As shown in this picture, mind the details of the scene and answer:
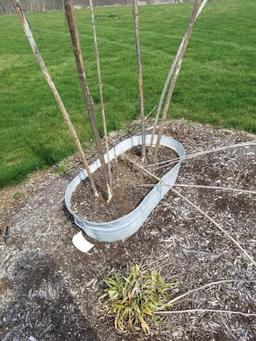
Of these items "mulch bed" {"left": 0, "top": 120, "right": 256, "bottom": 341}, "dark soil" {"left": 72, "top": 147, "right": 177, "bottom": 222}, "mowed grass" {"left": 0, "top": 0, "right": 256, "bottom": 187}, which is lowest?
"mowed grass" {"left": 0, "top": 0, "right": 256, "bottom": 187}

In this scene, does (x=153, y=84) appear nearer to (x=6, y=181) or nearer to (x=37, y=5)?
(x=6, y=181)

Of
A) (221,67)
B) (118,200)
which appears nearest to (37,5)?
(221,67)

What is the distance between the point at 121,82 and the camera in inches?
279

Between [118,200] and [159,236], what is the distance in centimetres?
46

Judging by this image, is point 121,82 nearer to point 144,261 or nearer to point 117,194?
point 117,194

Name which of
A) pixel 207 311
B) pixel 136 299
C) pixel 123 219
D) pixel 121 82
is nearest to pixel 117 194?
pixel 123 219

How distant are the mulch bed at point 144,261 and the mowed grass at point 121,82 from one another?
118 cm

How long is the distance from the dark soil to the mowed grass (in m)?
1.30

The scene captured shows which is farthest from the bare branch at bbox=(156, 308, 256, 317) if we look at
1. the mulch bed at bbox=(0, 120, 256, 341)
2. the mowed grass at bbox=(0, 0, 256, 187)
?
the mowed grass at bbox=(0, 0, 256, 187)

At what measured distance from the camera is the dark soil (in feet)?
10.2

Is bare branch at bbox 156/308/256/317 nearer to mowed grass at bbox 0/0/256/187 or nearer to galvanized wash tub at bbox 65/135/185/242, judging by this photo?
galvanized wash tub at bbox 65/135/185/242

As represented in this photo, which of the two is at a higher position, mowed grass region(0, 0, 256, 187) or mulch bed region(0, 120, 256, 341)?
mulch bed region(0, 120, 256, 341)

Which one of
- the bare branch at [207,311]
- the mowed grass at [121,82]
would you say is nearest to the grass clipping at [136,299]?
the bare branch at [207,311]

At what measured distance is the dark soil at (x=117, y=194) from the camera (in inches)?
122
